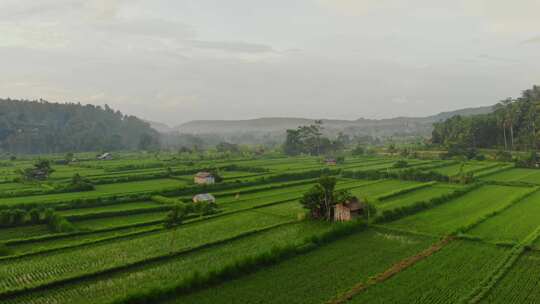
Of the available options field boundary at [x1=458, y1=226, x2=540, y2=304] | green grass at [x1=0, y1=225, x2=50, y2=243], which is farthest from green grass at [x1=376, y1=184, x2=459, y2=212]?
green grass at [x1=0, y1=225, x2=50, y2=243]

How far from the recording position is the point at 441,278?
16938 millimetres

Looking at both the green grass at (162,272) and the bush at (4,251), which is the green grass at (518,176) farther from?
the bush at (4,251)

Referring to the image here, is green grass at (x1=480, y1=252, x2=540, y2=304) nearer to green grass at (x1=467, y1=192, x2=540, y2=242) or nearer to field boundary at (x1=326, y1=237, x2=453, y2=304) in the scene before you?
field boundary at (x1=326, y1=237, x2=453, y2=304)

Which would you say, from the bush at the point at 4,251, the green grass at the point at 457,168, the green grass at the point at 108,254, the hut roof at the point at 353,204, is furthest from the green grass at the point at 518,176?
the bush at the point at 4,251

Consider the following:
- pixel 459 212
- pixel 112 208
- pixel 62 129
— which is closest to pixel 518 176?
pixel 459 212

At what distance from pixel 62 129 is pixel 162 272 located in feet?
444

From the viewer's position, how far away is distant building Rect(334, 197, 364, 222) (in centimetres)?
2677

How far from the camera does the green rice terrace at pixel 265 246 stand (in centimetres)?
1557

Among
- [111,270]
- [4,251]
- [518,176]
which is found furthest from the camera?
[518,176]

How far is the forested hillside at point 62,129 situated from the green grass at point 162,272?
107382mm

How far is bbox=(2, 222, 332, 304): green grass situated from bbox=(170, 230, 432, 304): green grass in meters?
1.44

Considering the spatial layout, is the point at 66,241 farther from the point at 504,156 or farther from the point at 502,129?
the point at 502,129

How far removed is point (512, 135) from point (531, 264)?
6725 cm

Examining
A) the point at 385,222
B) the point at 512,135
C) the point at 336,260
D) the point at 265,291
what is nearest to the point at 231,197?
the point at 385,222
